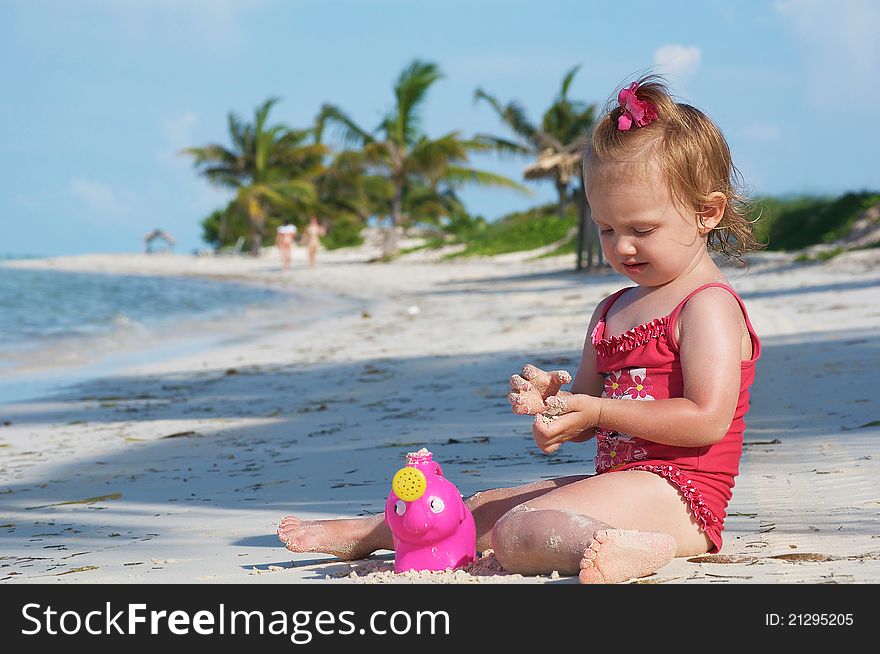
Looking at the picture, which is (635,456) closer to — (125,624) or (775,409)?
(125,624)

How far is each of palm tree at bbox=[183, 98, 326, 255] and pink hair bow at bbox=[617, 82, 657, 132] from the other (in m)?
36.2

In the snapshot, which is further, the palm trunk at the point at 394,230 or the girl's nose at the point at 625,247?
the palm trunk at the point at 394,230

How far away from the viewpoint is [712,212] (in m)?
2.72

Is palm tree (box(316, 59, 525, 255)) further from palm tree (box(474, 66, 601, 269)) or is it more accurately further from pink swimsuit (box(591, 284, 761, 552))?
pink swimsuit (box(591, 284, 761, 552))

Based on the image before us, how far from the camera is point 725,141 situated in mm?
2760

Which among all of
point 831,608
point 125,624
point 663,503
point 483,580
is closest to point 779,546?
point 663,503

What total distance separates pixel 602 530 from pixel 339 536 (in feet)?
2.69

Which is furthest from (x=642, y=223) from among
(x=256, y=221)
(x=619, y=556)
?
(x=256, y=221)

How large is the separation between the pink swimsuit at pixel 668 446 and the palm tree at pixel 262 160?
36.2 m

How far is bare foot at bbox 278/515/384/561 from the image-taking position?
293 centimetres

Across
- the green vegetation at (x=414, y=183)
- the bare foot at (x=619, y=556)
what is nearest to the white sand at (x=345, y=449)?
the bare foot at (x=619, y=556)

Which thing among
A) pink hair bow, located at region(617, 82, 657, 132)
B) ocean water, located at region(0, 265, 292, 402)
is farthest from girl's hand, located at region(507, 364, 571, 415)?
ocean water, located at region(0, 265, 292, 402)

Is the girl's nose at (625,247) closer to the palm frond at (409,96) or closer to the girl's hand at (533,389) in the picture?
the girl's hand at (533,389)

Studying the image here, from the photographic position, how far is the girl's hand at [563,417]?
2.54 metres
